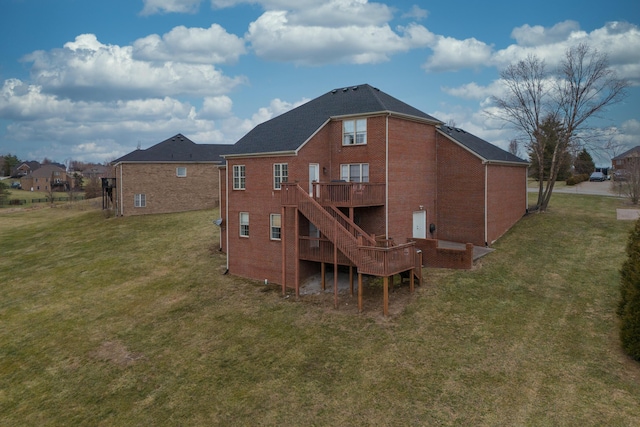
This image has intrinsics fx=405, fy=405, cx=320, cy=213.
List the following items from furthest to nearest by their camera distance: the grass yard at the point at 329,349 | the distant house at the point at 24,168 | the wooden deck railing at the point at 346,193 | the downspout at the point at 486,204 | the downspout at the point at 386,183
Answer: the distant house at the point at 24,168
the downspout at the point at 486,204
the downspout at the point at 386,183
the wooden deck railing at the point at 346,193
the grass yard at the point at 329,349

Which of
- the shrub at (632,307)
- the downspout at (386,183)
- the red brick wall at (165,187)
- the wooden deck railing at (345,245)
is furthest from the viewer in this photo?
the red brick wall at (165,187)

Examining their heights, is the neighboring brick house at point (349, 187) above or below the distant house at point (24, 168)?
below

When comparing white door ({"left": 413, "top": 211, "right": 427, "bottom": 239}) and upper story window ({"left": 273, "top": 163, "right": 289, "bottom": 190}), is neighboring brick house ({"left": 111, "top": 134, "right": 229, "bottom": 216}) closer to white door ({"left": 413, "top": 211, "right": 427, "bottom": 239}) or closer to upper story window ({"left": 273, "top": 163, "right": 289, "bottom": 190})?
upper story window ({"left": 273, "top": 163, "right": 289, "bottom": 190})

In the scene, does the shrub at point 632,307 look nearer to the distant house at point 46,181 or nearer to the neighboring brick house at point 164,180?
the neighboring brick house at point 164,180

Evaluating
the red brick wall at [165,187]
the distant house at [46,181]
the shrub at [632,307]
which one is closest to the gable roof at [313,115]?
the shrub at [632,307]

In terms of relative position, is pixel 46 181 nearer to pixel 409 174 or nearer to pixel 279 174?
pixel 279 174
